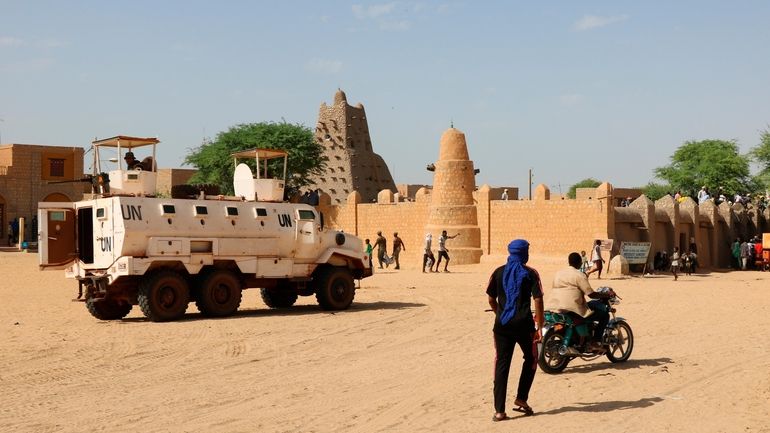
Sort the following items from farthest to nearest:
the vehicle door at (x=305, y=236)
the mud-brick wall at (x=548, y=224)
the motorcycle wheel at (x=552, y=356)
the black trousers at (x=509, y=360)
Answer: the mud-brick wall at (x=548, y=224) < the vehicle door at (x=305, y=236) < the motorcycle wheel at (x=552, y=356) < the black trousers at (x=509, y=360)

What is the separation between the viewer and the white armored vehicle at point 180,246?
16.2 m

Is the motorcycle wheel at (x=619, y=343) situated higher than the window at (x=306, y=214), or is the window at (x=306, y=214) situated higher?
the window at (x=306, y=214)

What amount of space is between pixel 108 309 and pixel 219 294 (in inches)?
80.2

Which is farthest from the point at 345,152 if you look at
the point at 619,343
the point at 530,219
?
the point at 619,343

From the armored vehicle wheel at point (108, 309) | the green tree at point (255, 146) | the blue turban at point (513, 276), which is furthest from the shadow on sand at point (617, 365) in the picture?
the green tree at point (255, 146)

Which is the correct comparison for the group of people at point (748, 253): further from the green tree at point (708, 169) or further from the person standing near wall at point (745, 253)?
the green tree at point (708, 169)

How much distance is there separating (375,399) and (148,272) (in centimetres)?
826

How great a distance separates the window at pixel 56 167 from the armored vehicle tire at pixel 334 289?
151ft

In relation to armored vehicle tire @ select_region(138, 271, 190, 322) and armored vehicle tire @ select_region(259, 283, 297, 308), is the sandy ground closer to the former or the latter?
armored vehicle tire @ select_region(138, 271, 190, 322)

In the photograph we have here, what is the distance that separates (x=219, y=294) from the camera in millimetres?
17266

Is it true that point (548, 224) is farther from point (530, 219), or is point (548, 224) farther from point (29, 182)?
point (29, 182)

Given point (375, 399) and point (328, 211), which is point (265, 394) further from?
point (328, 211)

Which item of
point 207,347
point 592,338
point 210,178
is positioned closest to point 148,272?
point 207,347

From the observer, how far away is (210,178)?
2175 inches
